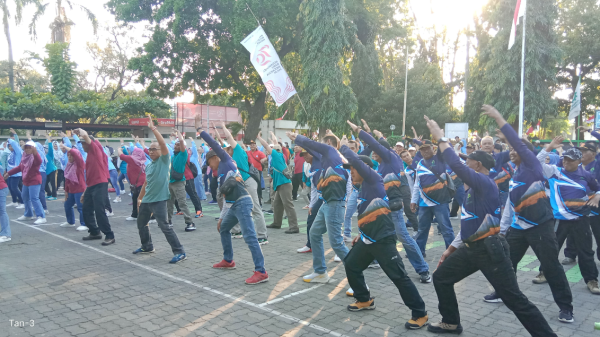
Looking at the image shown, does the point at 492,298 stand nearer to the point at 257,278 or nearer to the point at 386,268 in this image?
the point at 386,268

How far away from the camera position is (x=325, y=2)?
21.7m

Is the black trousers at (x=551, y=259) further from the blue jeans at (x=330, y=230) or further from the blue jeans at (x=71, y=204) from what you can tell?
the blue jeans at (x=71, y=204)

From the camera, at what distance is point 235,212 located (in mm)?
6270

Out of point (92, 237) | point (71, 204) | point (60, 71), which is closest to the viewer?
point (92, 237)

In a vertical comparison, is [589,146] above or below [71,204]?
above

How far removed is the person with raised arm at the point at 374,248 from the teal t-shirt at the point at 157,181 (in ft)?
11.8

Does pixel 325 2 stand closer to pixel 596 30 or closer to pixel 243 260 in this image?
pixel 243 260

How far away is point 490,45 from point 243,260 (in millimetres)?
30083

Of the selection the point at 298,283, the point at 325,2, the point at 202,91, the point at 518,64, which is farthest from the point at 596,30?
the point at 298,283

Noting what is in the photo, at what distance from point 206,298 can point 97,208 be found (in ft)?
13.1

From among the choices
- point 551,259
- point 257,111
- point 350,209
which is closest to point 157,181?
point 350,209

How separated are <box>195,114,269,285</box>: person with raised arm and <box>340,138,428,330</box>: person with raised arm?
5.11 feet

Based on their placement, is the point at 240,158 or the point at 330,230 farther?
the point at 240,158

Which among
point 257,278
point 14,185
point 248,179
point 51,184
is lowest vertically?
point 257,278
